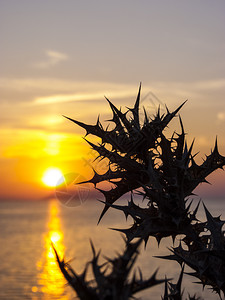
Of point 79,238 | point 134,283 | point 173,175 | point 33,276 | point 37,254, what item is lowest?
point 134,283

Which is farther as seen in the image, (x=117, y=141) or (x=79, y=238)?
(x=79, y=238)

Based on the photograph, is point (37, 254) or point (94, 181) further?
point (37, 254)

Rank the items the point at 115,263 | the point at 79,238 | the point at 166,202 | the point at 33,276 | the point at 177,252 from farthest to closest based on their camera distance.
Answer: the point at 79,238
the point at 33,276
the point at 177,252
the point at 166,202
the point at 115,263

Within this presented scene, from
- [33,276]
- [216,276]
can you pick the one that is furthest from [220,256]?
[33,276]

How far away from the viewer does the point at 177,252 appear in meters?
3.38

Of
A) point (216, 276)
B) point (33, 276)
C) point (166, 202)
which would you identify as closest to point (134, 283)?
point (166, 202)

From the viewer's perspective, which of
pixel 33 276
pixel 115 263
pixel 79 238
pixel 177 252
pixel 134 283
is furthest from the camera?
pixel 79 238

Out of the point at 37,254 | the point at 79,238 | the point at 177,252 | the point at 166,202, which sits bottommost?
the point at 177,252

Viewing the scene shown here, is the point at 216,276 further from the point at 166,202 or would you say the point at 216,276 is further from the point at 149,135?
the point at 149,135

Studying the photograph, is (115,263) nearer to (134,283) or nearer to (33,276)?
(134,283)

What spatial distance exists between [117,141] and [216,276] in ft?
4.02

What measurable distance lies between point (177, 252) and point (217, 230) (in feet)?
1.08

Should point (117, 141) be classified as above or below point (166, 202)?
above

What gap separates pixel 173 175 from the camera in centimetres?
330
